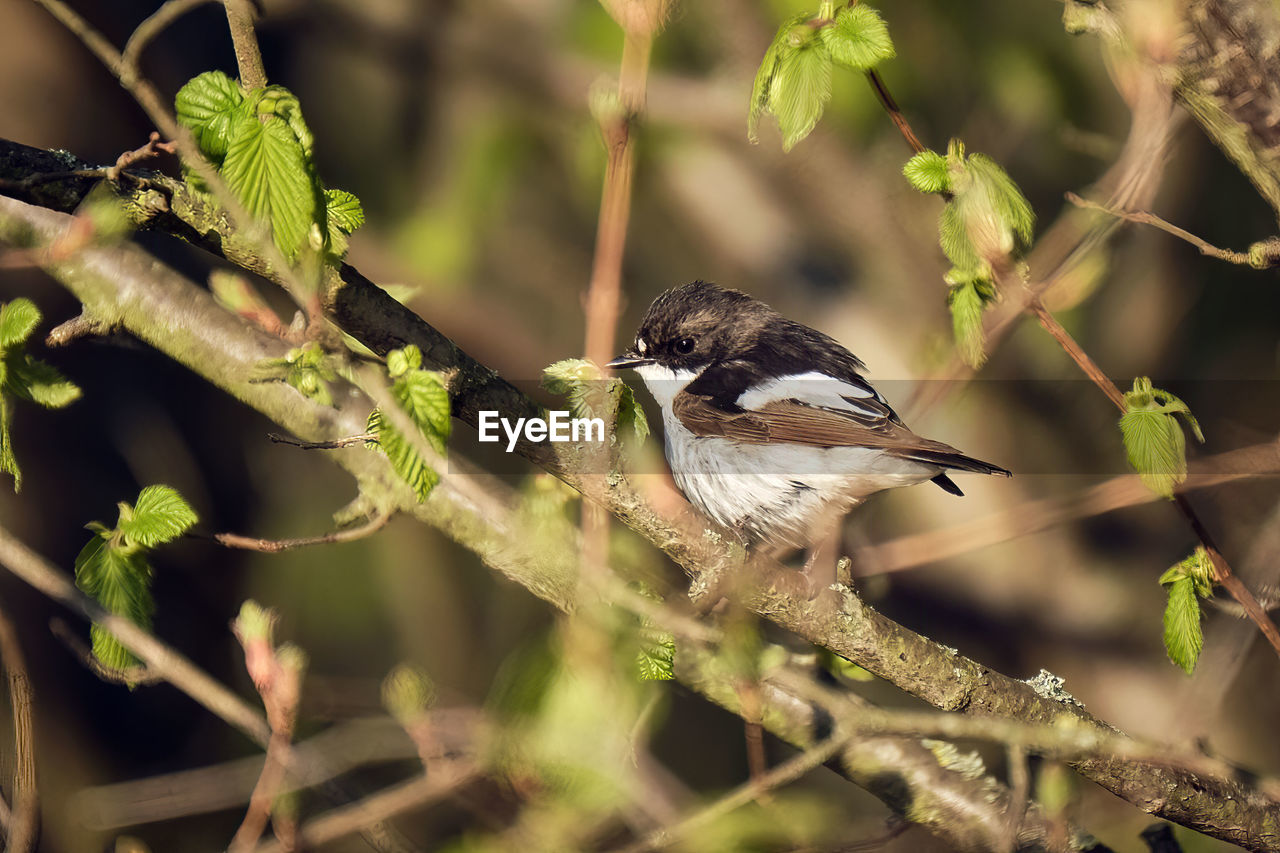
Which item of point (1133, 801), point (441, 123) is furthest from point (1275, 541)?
point (441, 123)

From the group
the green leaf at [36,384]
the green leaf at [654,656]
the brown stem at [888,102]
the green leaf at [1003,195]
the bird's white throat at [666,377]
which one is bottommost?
the green leaf at [654,656]

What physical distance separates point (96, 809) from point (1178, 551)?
14.9 ft

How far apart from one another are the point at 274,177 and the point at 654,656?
123cm

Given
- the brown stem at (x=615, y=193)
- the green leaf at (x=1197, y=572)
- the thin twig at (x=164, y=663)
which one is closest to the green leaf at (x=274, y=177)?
the brown stem at (x=615, y=193)

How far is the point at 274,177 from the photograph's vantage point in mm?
1605

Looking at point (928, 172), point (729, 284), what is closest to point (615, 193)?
point (928, 172)

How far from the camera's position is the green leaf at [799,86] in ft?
6.12

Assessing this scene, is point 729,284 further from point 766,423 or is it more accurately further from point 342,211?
point 342,211

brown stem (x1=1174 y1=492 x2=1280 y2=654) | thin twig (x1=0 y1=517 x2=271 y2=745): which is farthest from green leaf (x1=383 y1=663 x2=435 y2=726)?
brown stem (x1=1174 y1=492 x2=1280 y2=654)

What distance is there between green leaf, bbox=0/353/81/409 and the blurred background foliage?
5.09 feet

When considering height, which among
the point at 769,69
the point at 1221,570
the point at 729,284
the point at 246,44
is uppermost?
the point at 729,284

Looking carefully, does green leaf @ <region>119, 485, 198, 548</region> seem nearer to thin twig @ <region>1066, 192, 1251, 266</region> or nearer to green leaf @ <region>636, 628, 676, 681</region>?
green leaf @ <region>636, 628, 676, 681</region>

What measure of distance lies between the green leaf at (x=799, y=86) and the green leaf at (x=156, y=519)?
1438mm

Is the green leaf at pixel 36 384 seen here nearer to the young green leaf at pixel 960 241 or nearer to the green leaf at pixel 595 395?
the green leaf at pixel 595 395
